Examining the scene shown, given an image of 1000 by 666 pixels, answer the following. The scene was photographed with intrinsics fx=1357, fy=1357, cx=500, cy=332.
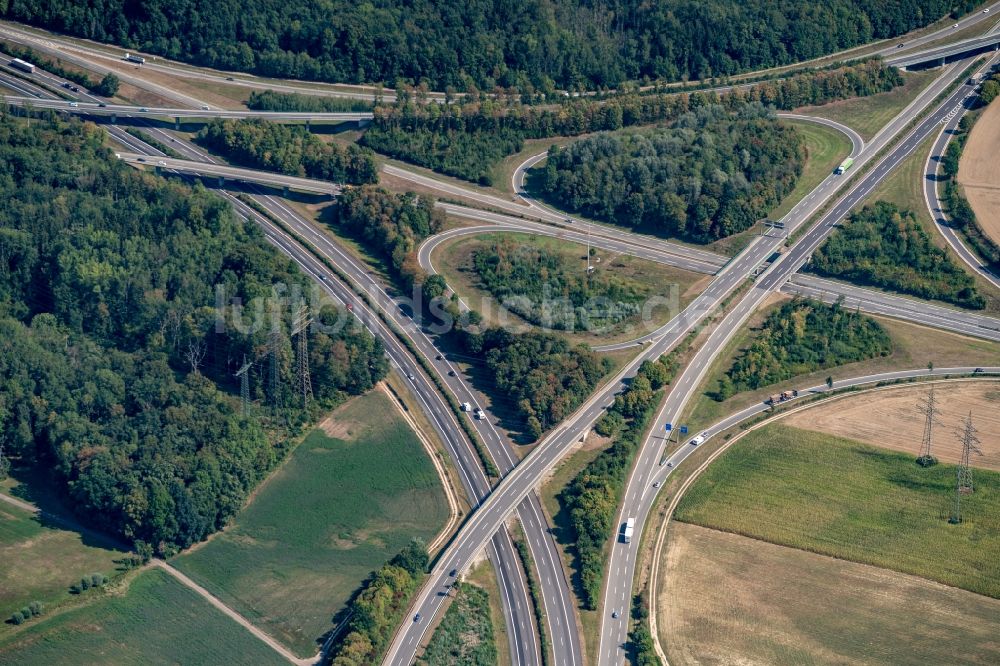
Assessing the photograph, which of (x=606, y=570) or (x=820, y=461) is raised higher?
(x=820, y=461)

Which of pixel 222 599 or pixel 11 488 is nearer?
pixel 222 599

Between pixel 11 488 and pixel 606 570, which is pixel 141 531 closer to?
pixel 11 488

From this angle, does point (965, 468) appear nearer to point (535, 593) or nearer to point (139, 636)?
point (535, 593)

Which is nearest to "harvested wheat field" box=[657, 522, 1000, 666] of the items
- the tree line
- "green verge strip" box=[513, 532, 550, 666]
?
the tree line

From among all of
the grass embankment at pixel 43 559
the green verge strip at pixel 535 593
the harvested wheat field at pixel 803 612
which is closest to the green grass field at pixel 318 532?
the grass embankment at pixel 43 559

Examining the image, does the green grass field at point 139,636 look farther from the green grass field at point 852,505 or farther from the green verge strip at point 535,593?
the green grass field at point 852,505

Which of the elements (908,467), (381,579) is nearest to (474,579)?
(381,579)

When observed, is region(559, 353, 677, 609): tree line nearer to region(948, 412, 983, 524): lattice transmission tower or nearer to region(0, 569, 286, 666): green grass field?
region(0, 569, 286, 666): green grass field
